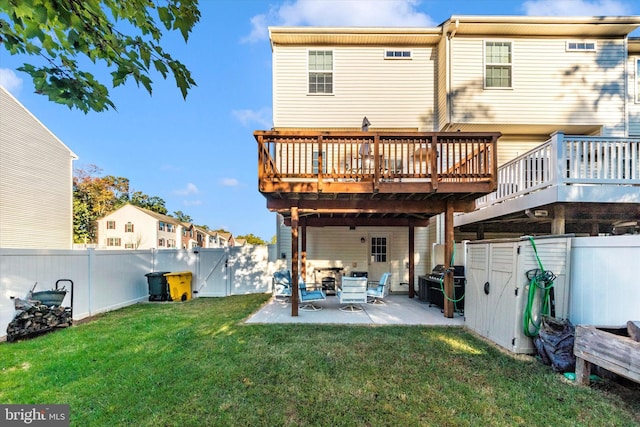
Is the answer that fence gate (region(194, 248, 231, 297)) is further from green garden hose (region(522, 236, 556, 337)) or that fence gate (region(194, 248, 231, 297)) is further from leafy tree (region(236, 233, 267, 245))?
leafy tree (region(236, 233, 267, 245))

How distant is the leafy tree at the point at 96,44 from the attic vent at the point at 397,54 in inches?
370

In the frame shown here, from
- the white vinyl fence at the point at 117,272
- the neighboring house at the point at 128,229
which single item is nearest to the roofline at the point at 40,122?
the white vinyl fence at the point at 117,272

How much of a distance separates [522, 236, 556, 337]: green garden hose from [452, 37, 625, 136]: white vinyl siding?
615 cm

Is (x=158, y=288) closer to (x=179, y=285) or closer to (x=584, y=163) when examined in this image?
(x=179, y=285)

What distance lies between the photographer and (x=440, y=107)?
977cm

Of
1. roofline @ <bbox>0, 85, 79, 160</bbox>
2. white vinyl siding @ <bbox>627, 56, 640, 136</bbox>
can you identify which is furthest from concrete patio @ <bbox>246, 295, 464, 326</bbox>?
roofline @ <bbox>0, 85, 79, 160</bbox>

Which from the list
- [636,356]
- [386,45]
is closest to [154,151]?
[386,45]

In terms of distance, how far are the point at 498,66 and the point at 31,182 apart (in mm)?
19620

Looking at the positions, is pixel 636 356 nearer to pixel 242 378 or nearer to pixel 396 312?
pixel 242 378

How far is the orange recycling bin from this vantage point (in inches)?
368

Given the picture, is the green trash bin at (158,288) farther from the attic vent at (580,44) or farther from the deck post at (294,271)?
the attic vent at (580,44)

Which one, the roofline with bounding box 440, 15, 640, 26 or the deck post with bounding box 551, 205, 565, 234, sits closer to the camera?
the deck post with bounding box 551, 205, 565, 234

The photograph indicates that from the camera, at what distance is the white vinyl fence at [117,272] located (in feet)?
17.8

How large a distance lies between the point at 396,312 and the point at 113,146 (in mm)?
28070
